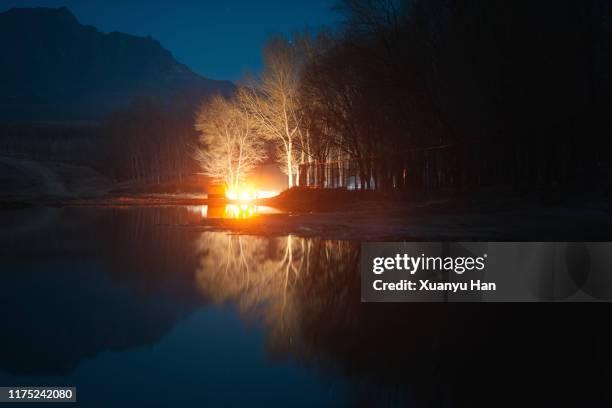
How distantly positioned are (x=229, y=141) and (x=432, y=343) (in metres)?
40.8

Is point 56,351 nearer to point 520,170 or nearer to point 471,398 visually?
point 471,398

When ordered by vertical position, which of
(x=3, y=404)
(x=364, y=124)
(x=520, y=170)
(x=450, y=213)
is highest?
(x=364, y=124)

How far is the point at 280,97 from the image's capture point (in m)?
33.8

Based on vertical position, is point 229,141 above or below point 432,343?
above

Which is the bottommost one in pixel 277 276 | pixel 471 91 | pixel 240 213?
pixel 277 276

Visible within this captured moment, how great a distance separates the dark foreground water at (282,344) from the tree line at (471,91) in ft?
51.1

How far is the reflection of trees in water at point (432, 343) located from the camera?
3758 mm

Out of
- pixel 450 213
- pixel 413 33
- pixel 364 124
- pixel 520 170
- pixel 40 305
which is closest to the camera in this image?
pixel 40 305

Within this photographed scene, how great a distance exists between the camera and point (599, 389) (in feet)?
12.2

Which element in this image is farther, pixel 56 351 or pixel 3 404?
pixel 56 351

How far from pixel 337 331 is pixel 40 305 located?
153 inches

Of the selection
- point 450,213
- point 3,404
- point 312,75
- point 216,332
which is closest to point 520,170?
point 450,213

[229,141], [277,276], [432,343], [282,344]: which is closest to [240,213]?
[277,276]

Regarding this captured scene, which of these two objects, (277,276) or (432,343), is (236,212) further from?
(432,343)
